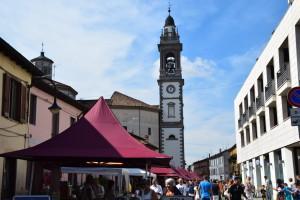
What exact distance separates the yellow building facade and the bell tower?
5487 centimetres

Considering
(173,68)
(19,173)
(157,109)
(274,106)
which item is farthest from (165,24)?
(19,173)

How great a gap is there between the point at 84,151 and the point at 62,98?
13.6 m

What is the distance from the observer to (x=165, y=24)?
261 feet

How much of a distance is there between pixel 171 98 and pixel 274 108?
43951 mm

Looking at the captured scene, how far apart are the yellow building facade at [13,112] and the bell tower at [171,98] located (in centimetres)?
5487

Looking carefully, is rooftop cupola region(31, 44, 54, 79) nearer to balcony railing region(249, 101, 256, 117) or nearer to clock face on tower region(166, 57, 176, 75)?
balcony railing region(249, 101, 256, 117)

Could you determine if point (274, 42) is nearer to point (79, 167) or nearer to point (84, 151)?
point (79, 167)

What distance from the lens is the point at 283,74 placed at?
26.2m

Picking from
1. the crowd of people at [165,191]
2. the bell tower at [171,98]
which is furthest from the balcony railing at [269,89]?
the bell tower at [171,98]

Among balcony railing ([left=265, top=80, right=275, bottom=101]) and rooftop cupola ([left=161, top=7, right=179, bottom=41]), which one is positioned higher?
rooftop cupola ([left=161, top=7, right=179, bottom=41])

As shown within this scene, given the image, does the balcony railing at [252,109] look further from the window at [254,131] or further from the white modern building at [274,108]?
the window at [254,131]

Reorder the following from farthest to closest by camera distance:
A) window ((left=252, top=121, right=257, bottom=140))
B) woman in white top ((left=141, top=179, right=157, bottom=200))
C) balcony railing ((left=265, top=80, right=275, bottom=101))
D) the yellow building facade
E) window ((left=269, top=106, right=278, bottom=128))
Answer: window ((left=252, top=121, right=257, bottom=140)) → window ((left=269, top=106, right=278, bottom=128)) → balcony railing ((left=265, top=80, right=275, bottom=101)) → the yellow building facade → woman in white top ((left=141, top=179, right=157, bottom=200))

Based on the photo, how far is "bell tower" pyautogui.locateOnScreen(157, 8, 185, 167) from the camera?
73625 millimetres

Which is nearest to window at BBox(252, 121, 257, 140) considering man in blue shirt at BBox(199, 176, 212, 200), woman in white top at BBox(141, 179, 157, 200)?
man in blue shirt at BBox(199, 176, 212, 200)
